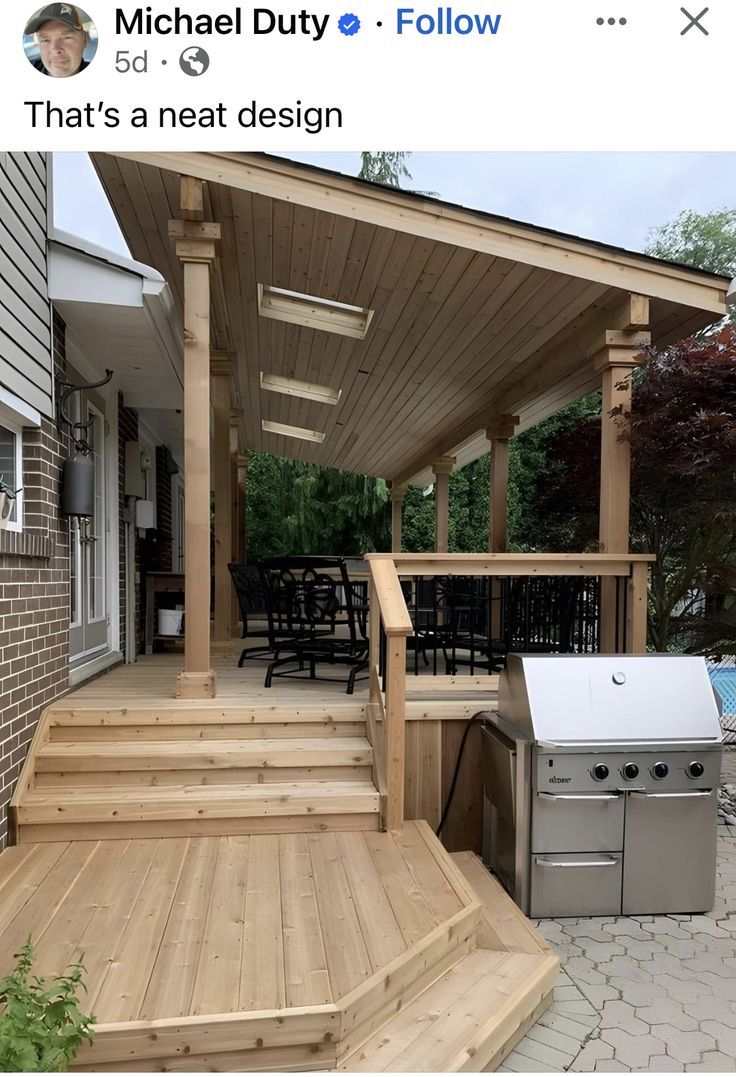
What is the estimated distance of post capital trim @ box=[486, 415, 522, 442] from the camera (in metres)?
6.90

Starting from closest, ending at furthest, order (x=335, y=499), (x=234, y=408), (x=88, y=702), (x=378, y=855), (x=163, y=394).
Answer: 1. (x=378, y=855)
2. (x=88, y=702)
3. (x=163, y=394)
4. (x=234, y=408)
5. (x=335, y=499)

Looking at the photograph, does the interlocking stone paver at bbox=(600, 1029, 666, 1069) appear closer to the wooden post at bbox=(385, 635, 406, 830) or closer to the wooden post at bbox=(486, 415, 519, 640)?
the wooden post at bbox=(385, 635, 406, 830)

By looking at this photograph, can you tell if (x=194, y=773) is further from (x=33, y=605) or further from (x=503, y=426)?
(x=503, y=426)

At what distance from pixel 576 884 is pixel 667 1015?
74cm

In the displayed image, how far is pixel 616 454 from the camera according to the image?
4.36 m

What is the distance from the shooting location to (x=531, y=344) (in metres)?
5.29

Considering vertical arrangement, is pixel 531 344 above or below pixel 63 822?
above

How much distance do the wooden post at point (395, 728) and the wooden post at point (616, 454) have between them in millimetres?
1495

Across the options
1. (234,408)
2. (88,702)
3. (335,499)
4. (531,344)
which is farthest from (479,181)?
(88,702)
